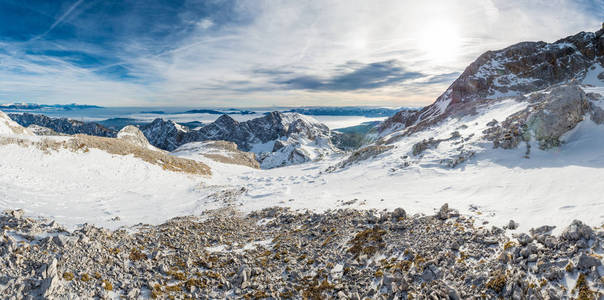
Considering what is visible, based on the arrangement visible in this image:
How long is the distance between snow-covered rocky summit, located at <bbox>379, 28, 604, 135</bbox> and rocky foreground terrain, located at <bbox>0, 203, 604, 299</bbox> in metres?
76.1

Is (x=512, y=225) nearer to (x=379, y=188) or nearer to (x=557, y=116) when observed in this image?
(x=379, y=188)

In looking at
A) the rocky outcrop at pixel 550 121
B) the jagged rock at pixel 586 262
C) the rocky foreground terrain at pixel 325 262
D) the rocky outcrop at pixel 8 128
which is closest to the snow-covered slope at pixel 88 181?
the rocky outcrop at pixel 8 128

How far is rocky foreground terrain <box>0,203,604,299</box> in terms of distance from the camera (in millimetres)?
7082

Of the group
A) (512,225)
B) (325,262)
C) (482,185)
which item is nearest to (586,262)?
(512,225)

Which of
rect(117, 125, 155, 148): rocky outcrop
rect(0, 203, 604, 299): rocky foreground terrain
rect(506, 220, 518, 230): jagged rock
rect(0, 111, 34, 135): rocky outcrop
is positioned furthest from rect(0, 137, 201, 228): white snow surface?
rect(117, 125, 155, 148): rocky outcrop

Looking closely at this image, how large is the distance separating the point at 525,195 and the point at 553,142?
1330cm

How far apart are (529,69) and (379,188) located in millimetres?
104213

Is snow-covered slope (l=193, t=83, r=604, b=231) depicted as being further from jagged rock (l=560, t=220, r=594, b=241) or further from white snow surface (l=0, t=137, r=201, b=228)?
white snow surface (l=0, t=137, r=201, b=228)

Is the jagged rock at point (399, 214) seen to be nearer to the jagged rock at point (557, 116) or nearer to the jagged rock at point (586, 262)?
the jagged rock at point (586, 262)

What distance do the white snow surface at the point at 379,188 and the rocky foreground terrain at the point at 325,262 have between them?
2031 mm

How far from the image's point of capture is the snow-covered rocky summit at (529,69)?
7975 centimetres

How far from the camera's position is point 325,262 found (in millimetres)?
10305

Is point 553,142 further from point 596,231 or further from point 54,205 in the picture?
point 54,205

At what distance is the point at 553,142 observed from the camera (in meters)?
21.5
